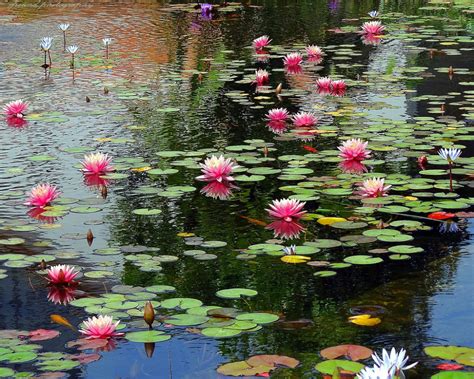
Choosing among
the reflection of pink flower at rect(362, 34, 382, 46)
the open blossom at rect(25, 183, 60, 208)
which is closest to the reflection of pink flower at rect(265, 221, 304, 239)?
the open blossom at rect(25, 183, 60, 208)

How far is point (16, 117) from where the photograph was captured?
21.0 ft

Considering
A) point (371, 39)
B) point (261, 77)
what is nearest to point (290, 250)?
point (261, 77)

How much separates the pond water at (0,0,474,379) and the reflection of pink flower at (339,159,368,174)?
2cm

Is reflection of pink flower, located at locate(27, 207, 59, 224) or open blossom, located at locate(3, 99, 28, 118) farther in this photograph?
open blossom, located at locate(3, 99, 28, 118)

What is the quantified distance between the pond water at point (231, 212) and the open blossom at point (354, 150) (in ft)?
0.19

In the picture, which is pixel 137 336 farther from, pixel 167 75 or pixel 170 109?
pixel 167 75

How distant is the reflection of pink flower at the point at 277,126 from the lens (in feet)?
19.5

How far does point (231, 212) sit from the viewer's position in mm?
4410

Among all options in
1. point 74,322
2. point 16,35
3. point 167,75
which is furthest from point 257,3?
point 74,322

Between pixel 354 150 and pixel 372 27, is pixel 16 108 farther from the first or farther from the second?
pixel 372 27

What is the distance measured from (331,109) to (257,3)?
263 inches

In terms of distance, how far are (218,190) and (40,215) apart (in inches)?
33.5

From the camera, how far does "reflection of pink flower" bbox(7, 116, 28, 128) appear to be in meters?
6.22

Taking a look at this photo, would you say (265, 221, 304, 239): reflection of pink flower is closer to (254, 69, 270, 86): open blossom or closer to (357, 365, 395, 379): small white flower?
(357, 365, 395, 379): small white flower
